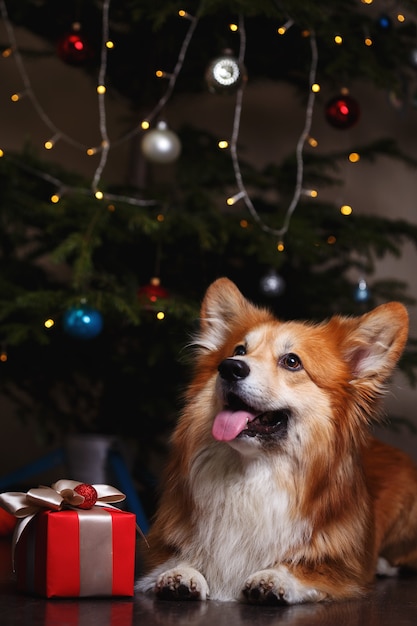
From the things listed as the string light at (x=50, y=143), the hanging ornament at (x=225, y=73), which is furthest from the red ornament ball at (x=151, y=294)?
the hanging ornament at (x=225, y=73)

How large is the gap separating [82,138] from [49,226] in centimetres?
175

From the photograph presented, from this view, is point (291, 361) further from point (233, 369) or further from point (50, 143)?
point (50, 143)

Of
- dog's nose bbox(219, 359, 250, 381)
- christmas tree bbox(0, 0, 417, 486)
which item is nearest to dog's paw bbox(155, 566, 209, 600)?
dog's nose bbox(219, 359, 250, 381)

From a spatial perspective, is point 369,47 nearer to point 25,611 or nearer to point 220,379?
point 220,379

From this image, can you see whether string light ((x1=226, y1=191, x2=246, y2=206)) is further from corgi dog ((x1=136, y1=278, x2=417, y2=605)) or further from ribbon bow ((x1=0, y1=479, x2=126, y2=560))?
ribbon bow ((x1=0, y1=479, x2=126, y2=560))

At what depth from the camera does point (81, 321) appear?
2.95 m

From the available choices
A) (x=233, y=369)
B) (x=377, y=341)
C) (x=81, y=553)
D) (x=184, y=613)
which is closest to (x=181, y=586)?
(x=184, y=613)

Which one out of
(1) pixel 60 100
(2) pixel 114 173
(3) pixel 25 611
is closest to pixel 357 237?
(2) pixel 114 173

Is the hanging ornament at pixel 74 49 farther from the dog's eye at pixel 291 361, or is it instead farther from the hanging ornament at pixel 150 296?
the dog's eye at pixel 291 361

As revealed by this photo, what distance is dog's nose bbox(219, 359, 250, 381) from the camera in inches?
76.2

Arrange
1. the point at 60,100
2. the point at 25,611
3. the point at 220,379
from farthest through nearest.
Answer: the point at 60,100 → the point at 220,379 → the point at 25,611

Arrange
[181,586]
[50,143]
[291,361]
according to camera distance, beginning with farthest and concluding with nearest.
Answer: [50,143] < [291,361] < [181,586]

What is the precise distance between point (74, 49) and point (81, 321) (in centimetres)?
102

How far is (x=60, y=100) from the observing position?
4707mm
